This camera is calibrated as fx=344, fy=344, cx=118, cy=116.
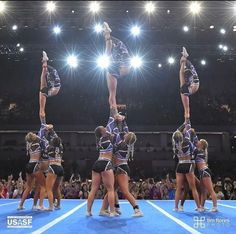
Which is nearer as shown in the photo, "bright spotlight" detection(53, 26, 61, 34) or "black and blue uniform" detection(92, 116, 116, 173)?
"black and blue uniform" detection(92, 116, 116, 173)

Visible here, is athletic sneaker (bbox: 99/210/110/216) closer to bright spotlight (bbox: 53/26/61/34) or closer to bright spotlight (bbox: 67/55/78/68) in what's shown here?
bright spotlight (bbox: 53/26/61/34)

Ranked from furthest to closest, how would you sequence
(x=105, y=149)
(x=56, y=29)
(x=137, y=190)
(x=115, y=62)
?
(x=137, y=190)
(x=56, y=29)
(x=115, y=62)
(x=105, y=149)

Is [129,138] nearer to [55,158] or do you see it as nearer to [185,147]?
[185,147]

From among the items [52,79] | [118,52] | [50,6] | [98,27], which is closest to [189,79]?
[118,52]

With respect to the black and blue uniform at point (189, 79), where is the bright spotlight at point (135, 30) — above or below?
above

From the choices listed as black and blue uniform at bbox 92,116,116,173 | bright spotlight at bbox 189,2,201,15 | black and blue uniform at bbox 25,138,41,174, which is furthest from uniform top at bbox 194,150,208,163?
bright spotlight at bbox 189,2,201,15

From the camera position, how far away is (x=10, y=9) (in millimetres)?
10555

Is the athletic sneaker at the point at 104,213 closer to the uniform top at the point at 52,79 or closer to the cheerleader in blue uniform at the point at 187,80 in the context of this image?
the cheerleader in blue uniform at the point at 187,80

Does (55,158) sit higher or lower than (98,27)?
lower

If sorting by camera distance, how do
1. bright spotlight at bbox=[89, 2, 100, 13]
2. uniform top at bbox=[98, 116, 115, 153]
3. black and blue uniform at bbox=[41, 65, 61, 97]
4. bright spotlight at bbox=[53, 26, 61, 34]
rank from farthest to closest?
1. bright spotlight at bbox=[53, 26, 61, 34]
2. bright spotlight at bbox=[89, 2, 100, 13]
3. black and blue uniform at bbox=[41, 65, 61, 97]
4. uniform top at bbox=[98, 116, 115, 153]

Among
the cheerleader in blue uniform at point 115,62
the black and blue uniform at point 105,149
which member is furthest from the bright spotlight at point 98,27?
the black and blue uniform at point 105,149

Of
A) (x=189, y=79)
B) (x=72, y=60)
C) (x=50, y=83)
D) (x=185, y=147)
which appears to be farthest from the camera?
(x=72, y=60)

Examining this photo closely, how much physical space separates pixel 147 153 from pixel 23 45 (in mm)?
9829

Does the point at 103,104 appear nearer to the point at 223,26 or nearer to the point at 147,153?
the point at 147,153
